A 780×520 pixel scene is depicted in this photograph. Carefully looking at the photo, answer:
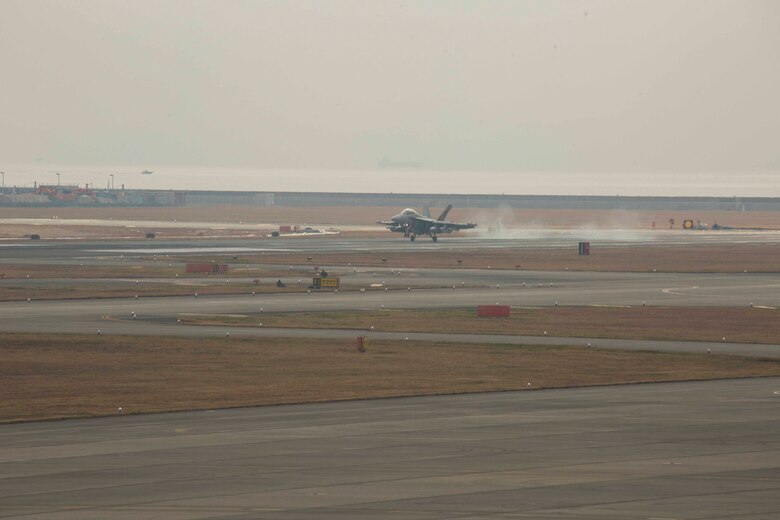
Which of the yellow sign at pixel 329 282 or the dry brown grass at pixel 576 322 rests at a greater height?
the yellow sign at pixel 329 282

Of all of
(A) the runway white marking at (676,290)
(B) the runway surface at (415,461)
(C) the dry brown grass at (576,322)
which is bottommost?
(C) the dry brown grass at (576,322)

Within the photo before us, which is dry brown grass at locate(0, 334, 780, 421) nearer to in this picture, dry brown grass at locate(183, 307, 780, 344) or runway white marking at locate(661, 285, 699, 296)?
dry brown grass at locate(183, 307, 780, 344)

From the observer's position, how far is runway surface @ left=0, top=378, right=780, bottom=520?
34.1 metres

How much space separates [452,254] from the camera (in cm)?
17912

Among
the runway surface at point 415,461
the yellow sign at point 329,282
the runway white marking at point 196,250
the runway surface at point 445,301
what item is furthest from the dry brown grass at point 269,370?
the runway white marking at point 196,250

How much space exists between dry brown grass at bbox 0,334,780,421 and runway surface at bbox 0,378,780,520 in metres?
3.83

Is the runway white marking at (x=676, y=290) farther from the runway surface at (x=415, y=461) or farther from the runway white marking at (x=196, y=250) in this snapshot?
the runway white marking at (x=196, y=250)

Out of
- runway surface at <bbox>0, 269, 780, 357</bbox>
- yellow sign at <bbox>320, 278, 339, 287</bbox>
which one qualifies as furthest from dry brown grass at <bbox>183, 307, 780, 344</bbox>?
yellow sign at <bbox>320, 278, 339, 287</bbox>

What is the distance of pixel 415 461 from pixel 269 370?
24840 millimetres

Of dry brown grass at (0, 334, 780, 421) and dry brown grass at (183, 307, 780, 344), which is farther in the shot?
dry brown grass at (183, 307, 780, 344)

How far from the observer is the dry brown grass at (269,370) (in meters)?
55.4

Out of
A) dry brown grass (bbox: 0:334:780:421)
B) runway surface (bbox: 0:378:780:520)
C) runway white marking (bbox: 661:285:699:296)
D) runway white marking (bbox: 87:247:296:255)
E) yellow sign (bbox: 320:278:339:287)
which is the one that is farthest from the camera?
runway white marking (bbox: 87:247:296:255)

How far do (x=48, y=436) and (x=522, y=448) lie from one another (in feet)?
52.0

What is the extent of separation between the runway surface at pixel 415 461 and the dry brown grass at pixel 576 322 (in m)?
28.6
